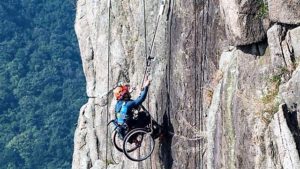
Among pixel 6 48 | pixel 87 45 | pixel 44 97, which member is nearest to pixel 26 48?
pixel 6 48

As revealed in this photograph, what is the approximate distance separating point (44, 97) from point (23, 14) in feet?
65.9

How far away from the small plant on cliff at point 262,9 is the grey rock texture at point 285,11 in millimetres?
651

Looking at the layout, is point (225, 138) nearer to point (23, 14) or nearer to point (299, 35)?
point (299, 35)

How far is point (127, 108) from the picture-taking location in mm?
18750

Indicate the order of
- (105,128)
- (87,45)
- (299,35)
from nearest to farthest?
(299,35) → (105,128) → (87,45)

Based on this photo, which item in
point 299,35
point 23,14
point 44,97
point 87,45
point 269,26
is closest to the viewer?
point 299,35

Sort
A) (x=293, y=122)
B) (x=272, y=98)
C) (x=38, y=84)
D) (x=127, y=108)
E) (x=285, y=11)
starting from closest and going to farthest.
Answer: (x=293, y=122)
(x=285, y=11)
(x=272, y=98)
(x=127, y=108)
(x=38, y=84)

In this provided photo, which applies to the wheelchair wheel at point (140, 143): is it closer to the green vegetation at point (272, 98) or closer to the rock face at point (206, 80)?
the rock face at point (206, 80)

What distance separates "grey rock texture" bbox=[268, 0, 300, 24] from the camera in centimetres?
1335

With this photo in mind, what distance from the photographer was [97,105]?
25.0 meters

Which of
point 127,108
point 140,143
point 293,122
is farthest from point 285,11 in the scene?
point 140,143

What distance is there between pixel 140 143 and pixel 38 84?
84076 mm

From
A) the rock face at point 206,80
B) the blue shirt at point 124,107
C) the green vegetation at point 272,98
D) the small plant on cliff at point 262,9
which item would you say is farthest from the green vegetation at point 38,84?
the green vegetation at point 272,98

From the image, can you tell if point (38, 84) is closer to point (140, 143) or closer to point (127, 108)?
point (140, 143)
